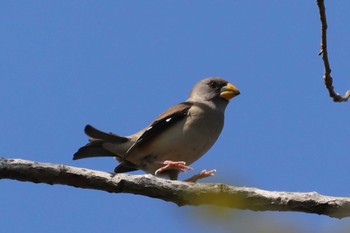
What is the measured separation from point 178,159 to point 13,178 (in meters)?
4.35

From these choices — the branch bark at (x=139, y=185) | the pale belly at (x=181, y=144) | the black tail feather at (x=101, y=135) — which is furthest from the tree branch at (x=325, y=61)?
the black tail feather at (x=101, y=135)

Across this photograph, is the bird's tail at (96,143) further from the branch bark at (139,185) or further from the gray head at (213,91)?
the branch bark at (139,185)

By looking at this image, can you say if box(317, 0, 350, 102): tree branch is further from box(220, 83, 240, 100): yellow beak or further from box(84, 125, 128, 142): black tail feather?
box(84, 125, 128, 142): black tail feather

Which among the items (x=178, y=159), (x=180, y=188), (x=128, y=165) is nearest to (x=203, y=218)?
(x=180, y=188)

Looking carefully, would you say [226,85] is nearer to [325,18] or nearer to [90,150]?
[90,150]

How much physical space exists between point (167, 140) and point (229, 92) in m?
1.58

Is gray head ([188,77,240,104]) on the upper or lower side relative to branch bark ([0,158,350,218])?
upper

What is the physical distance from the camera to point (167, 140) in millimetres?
7973

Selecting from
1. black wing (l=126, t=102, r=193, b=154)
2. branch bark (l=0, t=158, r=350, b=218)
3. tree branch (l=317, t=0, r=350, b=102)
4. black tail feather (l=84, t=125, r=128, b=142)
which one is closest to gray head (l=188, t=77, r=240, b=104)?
black wing (l=126, t=102, r=193, b=154)

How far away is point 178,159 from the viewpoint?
790cm

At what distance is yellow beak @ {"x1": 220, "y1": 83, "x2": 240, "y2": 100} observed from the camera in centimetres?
889

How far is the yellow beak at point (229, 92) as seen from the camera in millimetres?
8891

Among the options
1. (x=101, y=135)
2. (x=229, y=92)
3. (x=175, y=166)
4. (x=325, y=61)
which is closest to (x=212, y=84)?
(x=229, y=92)

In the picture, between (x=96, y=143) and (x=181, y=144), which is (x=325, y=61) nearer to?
(x=181, y=144)
